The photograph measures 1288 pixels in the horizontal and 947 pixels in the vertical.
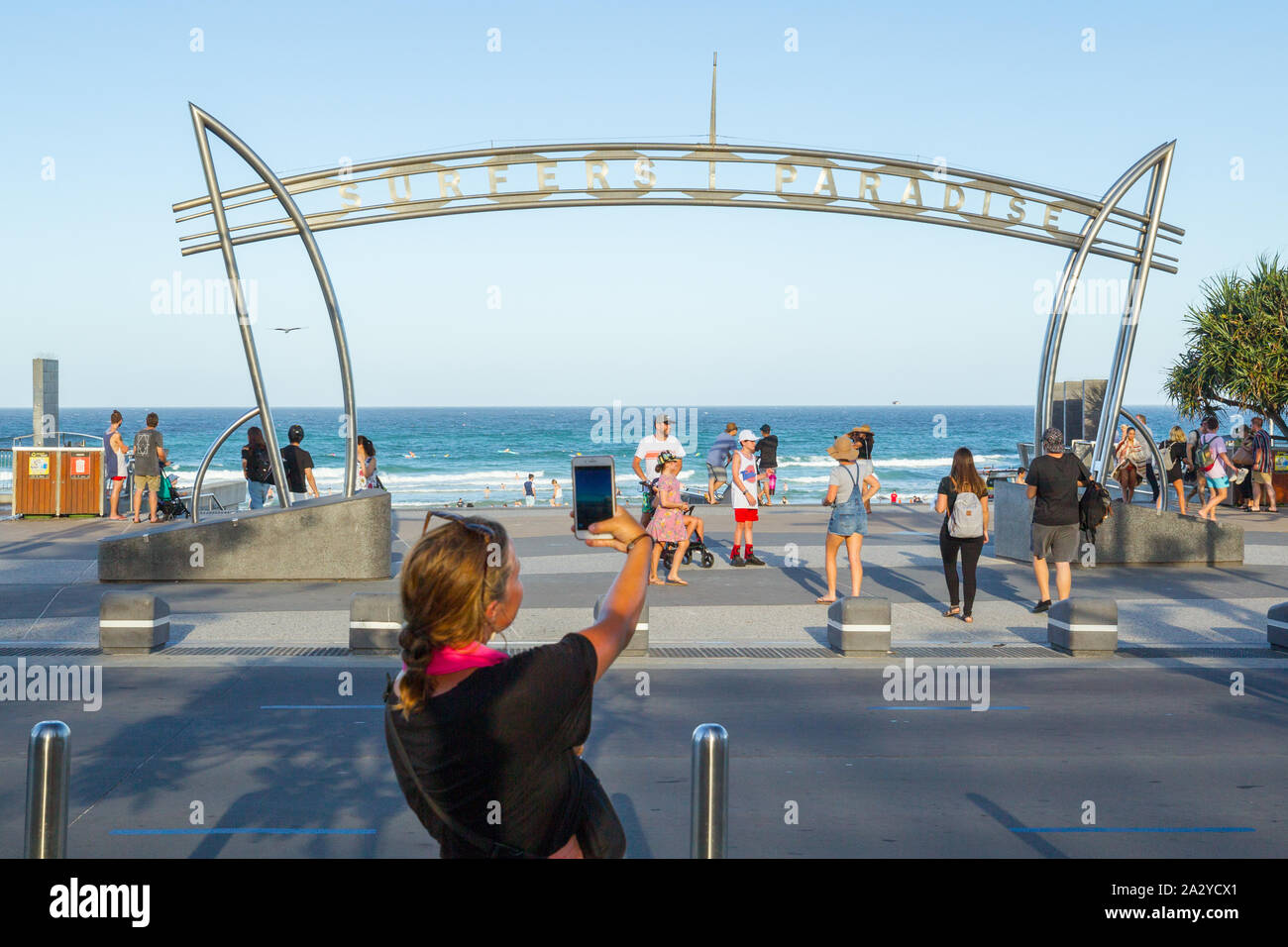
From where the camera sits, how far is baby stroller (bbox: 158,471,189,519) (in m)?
19.8

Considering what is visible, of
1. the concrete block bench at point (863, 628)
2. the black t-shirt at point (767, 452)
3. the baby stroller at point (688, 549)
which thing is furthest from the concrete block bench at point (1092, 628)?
the black t-shirt at point (767, 452)

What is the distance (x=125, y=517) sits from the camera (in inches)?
787

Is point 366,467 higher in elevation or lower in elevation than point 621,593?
lower

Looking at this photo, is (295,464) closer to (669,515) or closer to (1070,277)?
(669,515)

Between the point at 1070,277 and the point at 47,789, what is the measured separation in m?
13.3

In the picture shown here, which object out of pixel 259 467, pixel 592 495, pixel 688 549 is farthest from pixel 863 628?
pixel 259 467

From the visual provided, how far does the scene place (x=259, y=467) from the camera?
1722cm

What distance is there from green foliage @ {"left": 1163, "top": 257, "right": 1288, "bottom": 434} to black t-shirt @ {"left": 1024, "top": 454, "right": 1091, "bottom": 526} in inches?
730

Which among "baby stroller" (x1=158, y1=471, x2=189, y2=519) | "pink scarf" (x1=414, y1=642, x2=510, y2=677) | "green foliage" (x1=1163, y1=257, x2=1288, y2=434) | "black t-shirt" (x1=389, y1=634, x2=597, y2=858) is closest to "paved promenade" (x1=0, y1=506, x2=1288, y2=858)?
"black t-shirt" (x1=389, y1=634, x2=597, y2=858)

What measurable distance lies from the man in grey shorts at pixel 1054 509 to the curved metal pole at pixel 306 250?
24.3ft

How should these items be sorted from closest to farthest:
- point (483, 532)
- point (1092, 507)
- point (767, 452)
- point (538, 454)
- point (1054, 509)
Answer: point (483, 532) < point (1054, 509) < point (1092, 507) < point (767, 452) < point (538, 454)

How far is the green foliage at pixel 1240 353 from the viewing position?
26.7 m

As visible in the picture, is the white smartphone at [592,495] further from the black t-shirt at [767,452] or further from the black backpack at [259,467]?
the black t-shirt at [767,452]

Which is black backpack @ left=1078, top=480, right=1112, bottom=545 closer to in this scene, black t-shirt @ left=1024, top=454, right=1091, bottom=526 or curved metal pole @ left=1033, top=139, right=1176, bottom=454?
black t-shirt @ left=1024, top=454, right=1091, bottom=526
